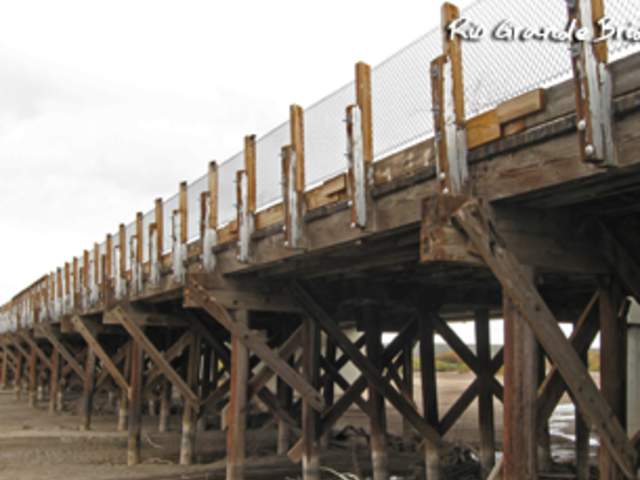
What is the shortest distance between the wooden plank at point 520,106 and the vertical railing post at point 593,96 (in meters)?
0.39

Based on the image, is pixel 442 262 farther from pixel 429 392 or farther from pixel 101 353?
pixel 101 353

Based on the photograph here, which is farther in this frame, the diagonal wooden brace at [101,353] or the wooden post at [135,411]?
the diagonal wooden brace at [101,353]

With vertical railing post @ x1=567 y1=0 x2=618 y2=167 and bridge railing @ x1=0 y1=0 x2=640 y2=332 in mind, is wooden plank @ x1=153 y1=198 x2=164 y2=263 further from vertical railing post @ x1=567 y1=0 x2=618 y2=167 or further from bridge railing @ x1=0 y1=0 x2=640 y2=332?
vertical railing post @ x1=567 y1=0 x2=618 y2=167

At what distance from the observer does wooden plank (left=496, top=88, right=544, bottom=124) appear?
4266 mm

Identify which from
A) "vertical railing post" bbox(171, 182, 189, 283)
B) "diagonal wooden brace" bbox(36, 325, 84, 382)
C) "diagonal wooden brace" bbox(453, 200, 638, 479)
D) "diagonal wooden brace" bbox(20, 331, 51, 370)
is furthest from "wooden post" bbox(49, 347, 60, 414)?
"diagonal wooden brace" bbox(453, 200, 638, 479)

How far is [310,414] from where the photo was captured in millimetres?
8547

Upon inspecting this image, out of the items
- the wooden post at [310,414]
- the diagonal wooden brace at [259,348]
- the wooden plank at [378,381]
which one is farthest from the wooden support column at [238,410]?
the wooden plank at [378,381]

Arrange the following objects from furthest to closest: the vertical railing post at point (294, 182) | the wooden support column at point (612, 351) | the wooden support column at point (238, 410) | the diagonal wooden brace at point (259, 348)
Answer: the wooden support column at point (238, 410), the diagonal wooden brace at point (259, 348), the vertical railing post at point (294, 182), the wooden support column at point (612, 351)

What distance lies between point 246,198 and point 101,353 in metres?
7.04

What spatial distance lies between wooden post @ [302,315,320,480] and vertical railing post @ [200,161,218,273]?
4.52ft

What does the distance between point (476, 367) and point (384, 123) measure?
399 cm

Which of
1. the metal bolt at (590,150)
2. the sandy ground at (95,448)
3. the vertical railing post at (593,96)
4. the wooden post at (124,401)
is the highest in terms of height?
the vertical railing post at (593,96)

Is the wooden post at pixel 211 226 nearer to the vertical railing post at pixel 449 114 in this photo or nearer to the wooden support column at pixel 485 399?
the wooden support column at pixel 485 399

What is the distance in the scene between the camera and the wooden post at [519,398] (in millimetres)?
4242
